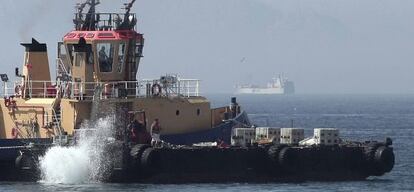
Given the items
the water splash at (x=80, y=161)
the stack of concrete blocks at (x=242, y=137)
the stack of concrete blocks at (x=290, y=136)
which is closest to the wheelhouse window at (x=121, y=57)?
the water splash at (x=80, y=161)

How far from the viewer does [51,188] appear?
48.9 meters

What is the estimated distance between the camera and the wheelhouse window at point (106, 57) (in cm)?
5422

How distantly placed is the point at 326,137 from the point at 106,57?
28.8 feet

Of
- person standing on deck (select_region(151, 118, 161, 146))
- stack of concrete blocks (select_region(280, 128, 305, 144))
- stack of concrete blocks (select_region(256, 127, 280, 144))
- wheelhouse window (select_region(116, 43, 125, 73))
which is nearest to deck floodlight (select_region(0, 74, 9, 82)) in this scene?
wheelhouse window (select_region(116, 43, 125, 73))

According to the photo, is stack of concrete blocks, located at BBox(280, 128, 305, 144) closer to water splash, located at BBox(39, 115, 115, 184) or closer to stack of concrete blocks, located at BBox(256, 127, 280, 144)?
stack of concrete blocks, located at BBox(256, 127, 280, 144)

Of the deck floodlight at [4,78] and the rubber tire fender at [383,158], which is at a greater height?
the deck floodlight at [4,78]

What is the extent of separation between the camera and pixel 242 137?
5288 centimetres

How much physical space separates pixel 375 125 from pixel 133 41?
54636 millimetres

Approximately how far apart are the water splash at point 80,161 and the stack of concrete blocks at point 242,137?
4.75 m

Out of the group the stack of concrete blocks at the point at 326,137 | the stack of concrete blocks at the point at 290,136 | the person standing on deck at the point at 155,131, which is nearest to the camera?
the person standing on deck at the point at 155,131

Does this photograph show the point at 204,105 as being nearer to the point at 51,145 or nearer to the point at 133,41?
the point at 133,41

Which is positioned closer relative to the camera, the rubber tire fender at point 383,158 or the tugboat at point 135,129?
the tugboat at point 135,129

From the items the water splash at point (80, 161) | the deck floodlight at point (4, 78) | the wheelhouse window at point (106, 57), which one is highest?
the wheelhouse window at point (106, 57)

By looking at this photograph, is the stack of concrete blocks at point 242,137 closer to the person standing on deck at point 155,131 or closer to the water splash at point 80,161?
the person standing on deck at point 155,131
